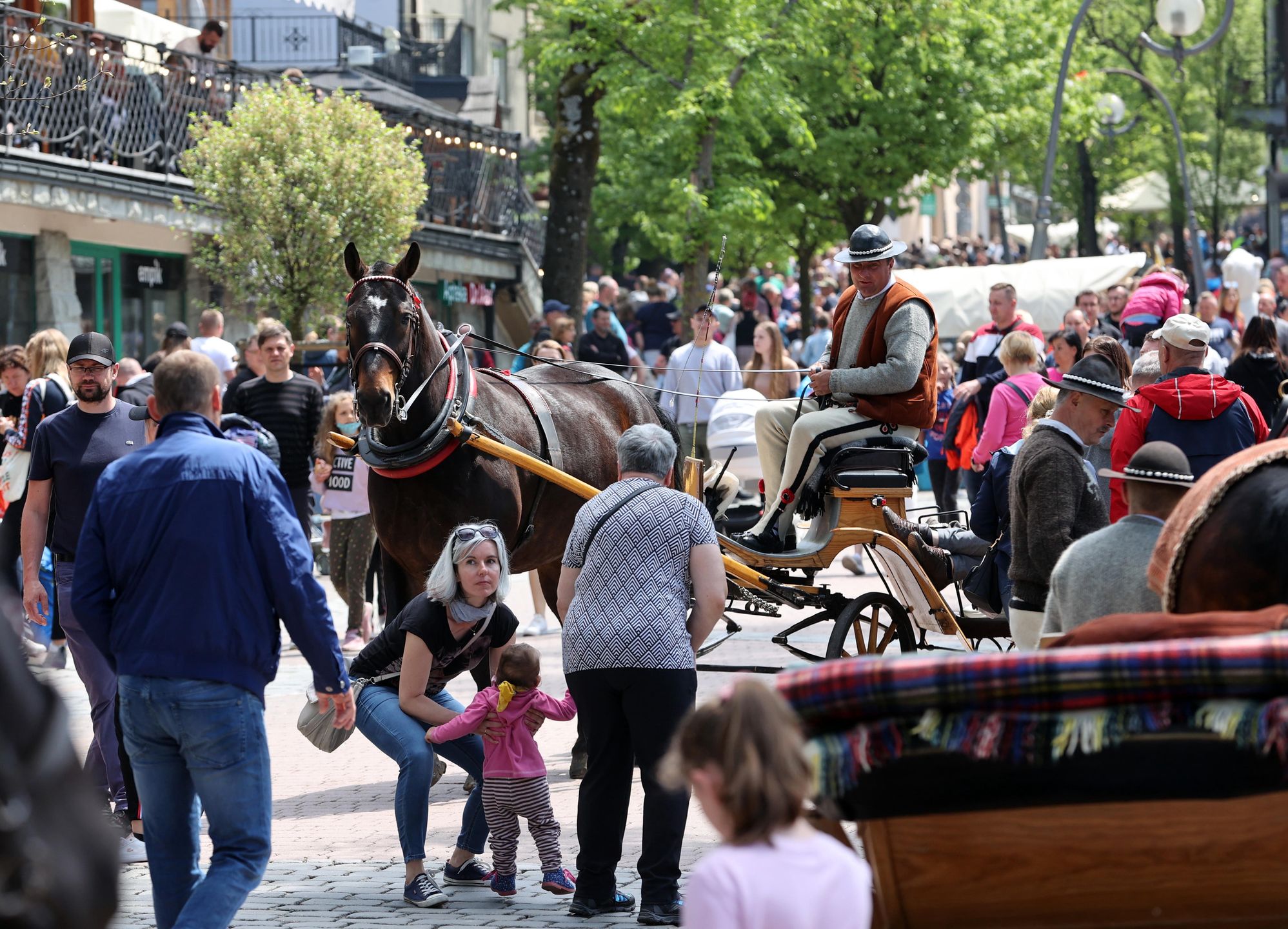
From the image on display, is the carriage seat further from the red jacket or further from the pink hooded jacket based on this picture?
the pink hooded jacket

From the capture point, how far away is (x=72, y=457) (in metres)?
8.08

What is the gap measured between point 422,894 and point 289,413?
248 inches

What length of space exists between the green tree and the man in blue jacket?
14240 mm

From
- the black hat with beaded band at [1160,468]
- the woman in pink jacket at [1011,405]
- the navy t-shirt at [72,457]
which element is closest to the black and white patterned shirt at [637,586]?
the black hat with beaded band at [1160,468]

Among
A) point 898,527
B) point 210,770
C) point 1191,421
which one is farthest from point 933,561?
point 210,770

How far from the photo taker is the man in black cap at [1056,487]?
711 cm

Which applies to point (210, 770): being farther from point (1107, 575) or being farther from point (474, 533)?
point (1107, 575)

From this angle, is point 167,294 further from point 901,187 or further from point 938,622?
point 938,622

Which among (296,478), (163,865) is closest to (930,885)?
(163,865)

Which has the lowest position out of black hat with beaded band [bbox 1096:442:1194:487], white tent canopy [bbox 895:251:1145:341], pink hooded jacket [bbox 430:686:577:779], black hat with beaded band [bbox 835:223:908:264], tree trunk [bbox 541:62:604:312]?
pink hooded jacket [bbox 430:686:577:779]

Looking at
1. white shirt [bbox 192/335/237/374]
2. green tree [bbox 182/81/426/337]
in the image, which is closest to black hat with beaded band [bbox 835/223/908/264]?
white shirt [bbox 192/335/237/374]

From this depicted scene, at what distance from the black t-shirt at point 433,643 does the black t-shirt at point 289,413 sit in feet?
17.9

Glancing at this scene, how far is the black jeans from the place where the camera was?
16953 millimetres

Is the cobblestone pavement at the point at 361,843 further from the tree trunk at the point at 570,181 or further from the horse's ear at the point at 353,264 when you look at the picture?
the tree trunk at the point at 570,181
